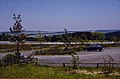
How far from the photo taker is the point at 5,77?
16750mm

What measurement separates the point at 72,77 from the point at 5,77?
13.1ft

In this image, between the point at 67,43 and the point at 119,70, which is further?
→ the point at 67,43

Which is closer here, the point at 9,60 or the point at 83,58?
the point at 9,60

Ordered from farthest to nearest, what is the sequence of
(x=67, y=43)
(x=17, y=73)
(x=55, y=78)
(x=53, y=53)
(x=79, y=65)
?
1. (x=67, y=43)
2. (x=53, y=53)
3. (x=79, y=65)
4. (x=17, y=73)
5. (x=55, y=78)

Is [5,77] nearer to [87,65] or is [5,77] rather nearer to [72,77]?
[72,77]

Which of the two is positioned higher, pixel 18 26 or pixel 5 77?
pixel 18 26

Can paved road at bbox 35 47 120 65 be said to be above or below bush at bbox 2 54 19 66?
below

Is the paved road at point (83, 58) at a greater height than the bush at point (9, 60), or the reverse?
the bush at point (9, 60)

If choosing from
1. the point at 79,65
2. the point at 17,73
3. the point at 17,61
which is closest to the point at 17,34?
the point at 17,61

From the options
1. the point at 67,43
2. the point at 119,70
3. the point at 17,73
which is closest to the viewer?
the point at 17,73

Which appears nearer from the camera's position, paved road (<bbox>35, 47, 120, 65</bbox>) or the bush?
the bush

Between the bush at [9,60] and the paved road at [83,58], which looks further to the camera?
the paved road at [83,58]

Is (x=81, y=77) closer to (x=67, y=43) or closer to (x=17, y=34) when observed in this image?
(x=17, y=34)

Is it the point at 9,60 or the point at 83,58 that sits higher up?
the point at 9,60
